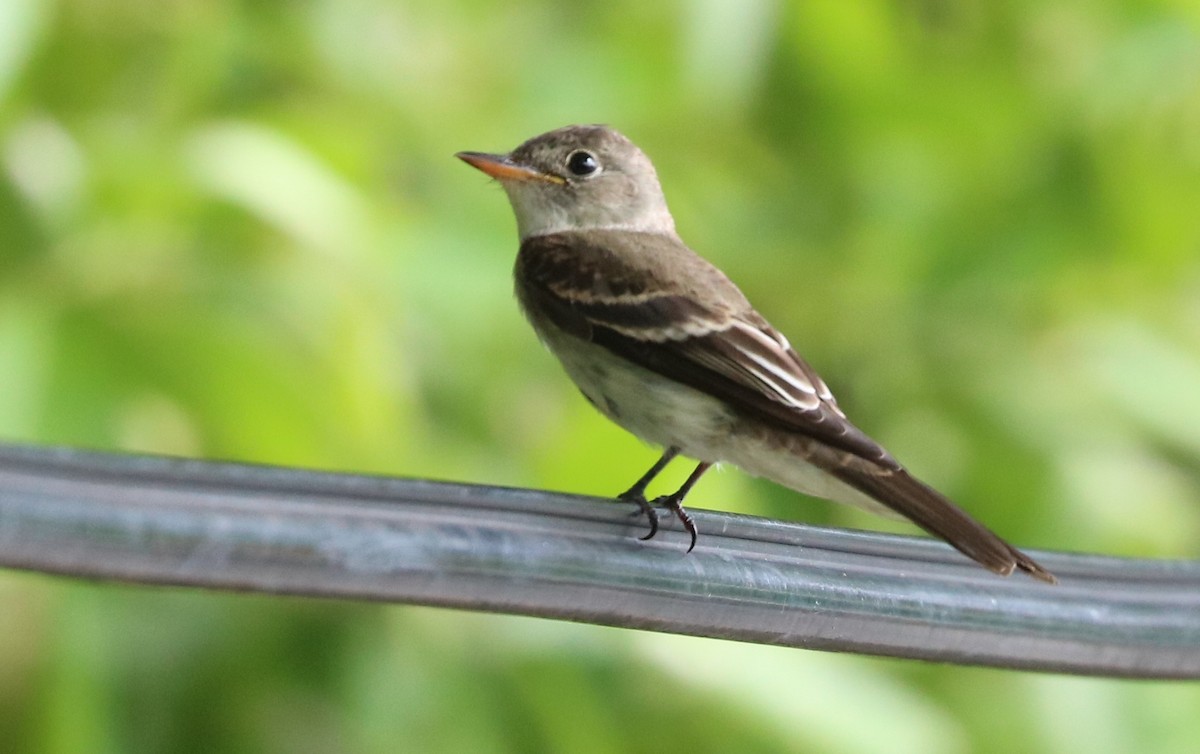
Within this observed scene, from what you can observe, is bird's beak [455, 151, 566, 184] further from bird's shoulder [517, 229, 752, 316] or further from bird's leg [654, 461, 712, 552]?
bird's leg [654, 461, 712, 552]

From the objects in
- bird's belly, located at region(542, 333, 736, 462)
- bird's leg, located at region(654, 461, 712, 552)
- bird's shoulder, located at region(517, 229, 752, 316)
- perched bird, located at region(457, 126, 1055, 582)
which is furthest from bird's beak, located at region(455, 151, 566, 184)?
bird's leg, located at region(654, 461, 712, 552)

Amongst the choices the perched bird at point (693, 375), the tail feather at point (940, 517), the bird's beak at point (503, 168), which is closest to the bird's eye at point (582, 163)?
the bird's beak at point (503, 168)

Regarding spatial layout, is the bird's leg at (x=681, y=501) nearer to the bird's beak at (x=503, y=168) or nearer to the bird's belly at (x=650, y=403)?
the bird's belly at (x=650, y=403)

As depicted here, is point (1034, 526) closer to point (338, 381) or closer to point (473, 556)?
point (338, 381)

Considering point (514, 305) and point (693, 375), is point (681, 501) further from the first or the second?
point (514, 305)

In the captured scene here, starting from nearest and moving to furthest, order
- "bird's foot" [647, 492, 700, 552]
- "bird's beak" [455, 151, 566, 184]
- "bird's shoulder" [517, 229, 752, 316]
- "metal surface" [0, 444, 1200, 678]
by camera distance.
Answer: "metal surface" [0, 444, 1200, 678], "bird's foot" [647, 492, 700, 552], "bird's shoulder" [517, 229, 752, 316], "bird's beak" [455, 151, 566, 184]

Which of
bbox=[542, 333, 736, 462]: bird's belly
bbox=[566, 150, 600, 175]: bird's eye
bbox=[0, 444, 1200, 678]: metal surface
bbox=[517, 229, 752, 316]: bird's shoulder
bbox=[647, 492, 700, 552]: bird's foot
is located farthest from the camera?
bbox=[566, 150, 600, 175]: bird's eye

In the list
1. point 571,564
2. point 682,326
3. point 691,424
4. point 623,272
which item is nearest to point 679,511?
point 691,424
